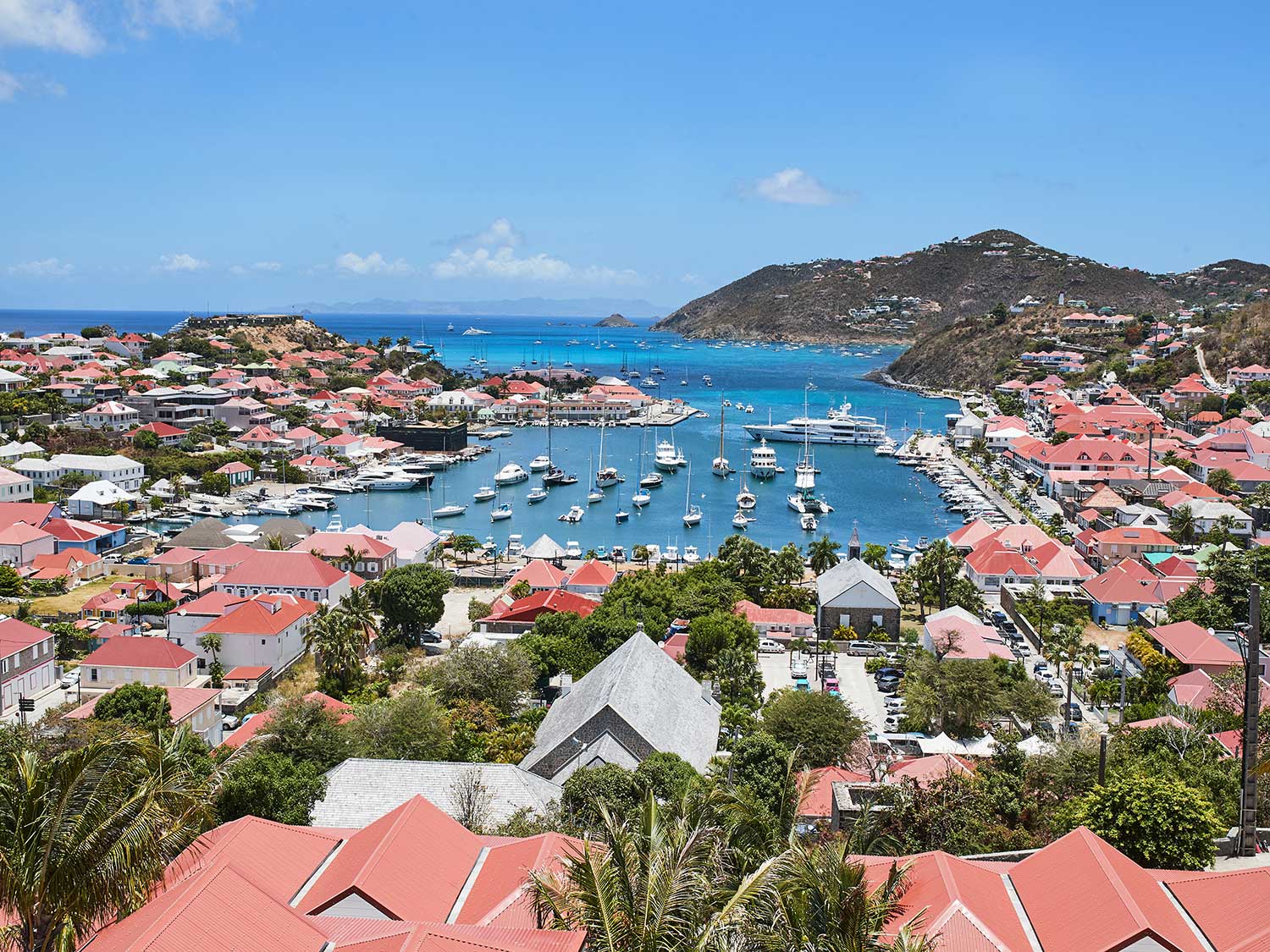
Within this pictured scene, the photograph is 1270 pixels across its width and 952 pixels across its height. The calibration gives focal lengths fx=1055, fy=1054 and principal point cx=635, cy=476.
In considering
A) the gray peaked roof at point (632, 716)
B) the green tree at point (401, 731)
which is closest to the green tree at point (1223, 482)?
the gray peaked roof at point (632, 716)

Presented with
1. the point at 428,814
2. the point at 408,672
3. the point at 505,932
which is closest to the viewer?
the point at 505,932

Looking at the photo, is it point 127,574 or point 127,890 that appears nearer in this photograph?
point 127,890

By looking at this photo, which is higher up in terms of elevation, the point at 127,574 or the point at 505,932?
the point at 505,932

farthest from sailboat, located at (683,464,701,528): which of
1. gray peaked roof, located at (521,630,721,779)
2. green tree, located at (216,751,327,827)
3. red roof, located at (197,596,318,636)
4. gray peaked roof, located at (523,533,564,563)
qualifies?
green tree, located at (216,751,327,827)

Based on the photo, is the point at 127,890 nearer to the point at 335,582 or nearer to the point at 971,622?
the point at 971,622

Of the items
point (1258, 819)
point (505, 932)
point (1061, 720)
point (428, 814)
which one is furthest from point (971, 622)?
point (505, 932)

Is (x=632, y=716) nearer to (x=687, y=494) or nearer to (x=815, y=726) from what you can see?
(x=815, y=726)

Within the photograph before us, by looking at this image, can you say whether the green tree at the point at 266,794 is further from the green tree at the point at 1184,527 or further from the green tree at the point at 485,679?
the green tree at the point at 1184,527
